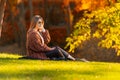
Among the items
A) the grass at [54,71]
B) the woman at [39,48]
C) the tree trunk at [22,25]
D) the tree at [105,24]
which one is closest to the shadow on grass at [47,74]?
the grass at [54,71]

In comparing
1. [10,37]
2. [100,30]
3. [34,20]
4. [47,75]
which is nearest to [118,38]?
[100,30]

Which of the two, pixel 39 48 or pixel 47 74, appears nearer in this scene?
pixel 47 74

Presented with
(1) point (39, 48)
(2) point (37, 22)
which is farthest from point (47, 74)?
(2) point (37, 22)

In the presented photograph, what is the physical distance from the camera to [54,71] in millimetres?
14984

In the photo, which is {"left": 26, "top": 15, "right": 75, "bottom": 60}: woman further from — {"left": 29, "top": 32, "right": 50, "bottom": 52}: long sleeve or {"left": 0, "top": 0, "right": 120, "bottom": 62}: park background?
{"left": 0, "top": 0, "right": 120, "bottom": 62}: park background

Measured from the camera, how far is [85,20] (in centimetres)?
1900

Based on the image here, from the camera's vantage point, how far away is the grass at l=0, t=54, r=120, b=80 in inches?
553

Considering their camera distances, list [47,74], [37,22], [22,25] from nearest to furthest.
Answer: [47,74] → [37,22] → [22,25]

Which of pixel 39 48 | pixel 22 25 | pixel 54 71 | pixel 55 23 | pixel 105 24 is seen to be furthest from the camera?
pixel 55 23

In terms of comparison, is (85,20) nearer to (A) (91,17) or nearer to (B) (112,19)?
(A) (91,17)

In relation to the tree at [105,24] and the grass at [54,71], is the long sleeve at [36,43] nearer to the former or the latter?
the grass at [54,71]

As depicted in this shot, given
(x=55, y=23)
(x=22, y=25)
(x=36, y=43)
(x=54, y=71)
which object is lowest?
(x=55, y=23)

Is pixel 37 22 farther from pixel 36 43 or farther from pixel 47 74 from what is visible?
pixel 47 74

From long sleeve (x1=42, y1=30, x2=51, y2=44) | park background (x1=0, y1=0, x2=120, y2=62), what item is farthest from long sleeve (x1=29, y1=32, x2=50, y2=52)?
park background (x1=0, y1=0, x2=120, y2=62)
